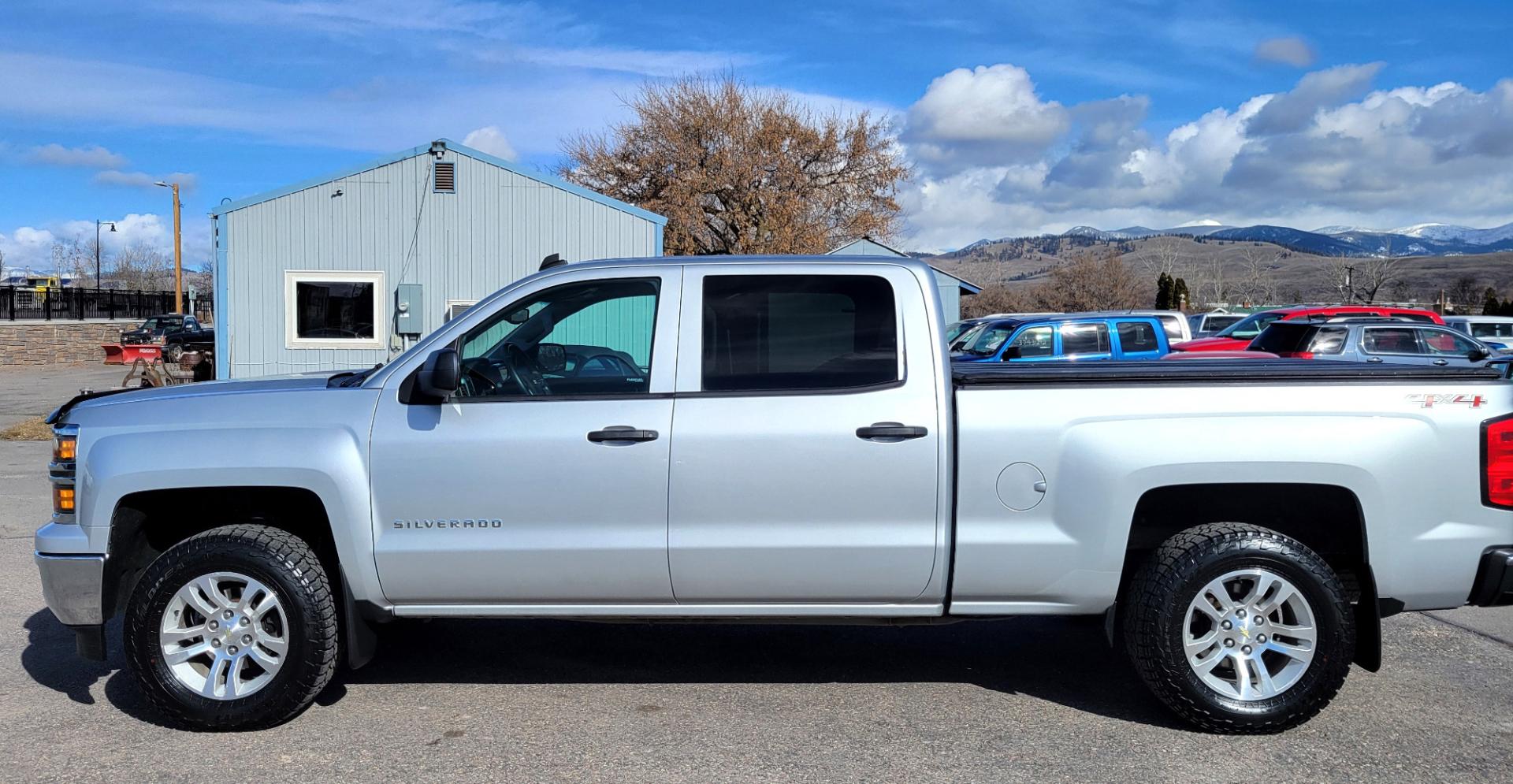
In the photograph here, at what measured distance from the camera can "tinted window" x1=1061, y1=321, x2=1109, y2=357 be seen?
1711 cm

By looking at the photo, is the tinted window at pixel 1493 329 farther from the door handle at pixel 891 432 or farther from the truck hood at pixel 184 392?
the truck hood at pixel 184 392

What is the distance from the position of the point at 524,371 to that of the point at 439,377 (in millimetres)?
513

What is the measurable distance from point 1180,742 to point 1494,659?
2.22 metres

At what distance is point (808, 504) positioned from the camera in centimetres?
462

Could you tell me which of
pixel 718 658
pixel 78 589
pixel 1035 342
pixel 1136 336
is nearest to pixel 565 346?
pixel 718 658

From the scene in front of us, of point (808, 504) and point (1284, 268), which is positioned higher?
point (1284, 268)

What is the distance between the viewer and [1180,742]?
4.61m

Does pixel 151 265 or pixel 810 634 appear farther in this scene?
pixel 151 265

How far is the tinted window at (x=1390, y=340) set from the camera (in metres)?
18.6

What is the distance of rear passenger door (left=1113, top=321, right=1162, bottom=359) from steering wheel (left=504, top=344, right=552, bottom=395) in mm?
13444

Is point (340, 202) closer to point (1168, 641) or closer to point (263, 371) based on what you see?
point (263, 371)

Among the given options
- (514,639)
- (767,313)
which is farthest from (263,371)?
(767,313)

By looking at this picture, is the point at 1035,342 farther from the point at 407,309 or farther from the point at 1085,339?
the point at 407,309

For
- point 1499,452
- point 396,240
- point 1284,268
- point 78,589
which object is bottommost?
point 78,589
